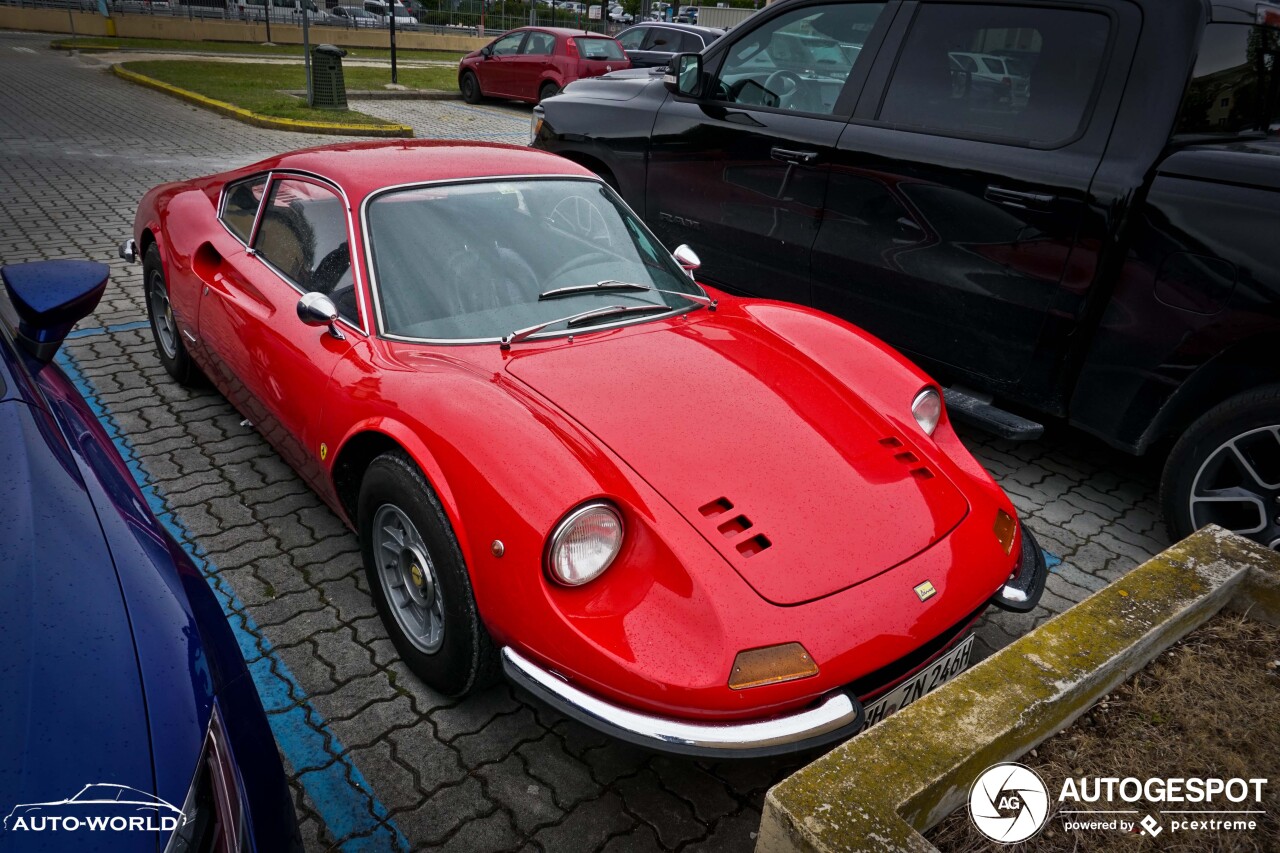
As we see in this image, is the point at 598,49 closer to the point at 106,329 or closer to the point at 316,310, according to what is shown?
the point at 106,329

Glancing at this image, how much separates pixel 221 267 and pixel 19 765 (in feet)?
9.32

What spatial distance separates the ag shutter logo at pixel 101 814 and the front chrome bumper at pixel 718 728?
2.96ft

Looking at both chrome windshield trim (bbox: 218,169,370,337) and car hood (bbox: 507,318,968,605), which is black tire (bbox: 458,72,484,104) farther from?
car hood (bbox: 507,318,968,605)

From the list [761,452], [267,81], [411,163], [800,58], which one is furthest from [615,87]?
[267,81]

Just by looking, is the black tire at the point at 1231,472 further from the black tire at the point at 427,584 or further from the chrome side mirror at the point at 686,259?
the black tire at the point at 427,584

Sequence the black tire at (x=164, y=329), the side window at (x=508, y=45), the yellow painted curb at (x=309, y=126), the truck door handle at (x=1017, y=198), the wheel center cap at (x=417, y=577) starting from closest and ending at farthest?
the wheel center cap at (x=417, y=577), the truck door handle at (x=1017, y=198), the black tire at (x=164, y=329), the yellow painted curb at (x=309, y=126), the side window at (x=508, y=45)

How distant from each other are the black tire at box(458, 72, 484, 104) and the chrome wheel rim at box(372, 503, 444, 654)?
15.7m

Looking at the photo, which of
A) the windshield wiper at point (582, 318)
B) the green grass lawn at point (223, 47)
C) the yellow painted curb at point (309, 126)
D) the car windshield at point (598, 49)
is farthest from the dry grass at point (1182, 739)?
the green grass lawn at point (223, 47)

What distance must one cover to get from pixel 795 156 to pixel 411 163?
209 centimetres

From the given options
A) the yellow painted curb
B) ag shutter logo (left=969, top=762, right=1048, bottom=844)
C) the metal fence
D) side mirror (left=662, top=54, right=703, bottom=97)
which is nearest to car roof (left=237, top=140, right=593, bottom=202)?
side mirror (left=662, top=54, right=703, bottom=97)

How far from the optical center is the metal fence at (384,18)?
28.5 m

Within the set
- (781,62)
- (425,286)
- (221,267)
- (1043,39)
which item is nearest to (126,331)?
(221,267)

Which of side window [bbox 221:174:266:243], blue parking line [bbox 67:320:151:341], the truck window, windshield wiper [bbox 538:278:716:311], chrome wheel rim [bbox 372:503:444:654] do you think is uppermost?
the truck window

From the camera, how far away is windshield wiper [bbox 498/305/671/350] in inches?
107
